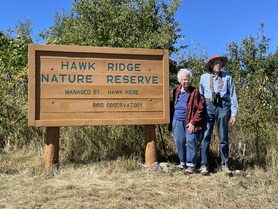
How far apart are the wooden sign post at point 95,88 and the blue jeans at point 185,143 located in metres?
0.35

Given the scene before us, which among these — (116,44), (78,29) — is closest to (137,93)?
(116,44)

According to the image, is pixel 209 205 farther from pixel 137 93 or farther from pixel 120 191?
pixel 137 93

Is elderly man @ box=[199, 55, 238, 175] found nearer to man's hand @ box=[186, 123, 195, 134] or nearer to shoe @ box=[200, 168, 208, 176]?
shoe @ box=[200, 168, 208, 176]

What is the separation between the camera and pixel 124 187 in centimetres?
475

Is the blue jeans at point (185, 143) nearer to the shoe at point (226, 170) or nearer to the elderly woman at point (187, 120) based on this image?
the elderly woman at point (187, 120)

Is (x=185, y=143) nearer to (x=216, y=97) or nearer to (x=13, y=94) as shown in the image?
(x=216, y=97)

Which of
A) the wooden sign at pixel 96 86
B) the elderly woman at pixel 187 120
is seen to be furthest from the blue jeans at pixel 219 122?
the wooden sign at pixel 96 86

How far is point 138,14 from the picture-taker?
9.60m

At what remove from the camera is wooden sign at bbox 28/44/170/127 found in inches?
213

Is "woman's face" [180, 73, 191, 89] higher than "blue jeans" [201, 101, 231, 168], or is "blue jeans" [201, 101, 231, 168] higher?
"woman's face" [180, 73, 191, 89]

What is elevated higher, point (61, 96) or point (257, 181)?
point (61, 96)

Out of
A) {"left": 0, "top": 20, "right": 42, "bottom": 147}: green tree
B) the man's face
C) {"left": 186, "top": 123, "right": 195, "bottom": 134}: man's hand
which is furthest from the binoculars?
{"left": 0, "top": 20, "right": 42, "bottom": 147}: green tree

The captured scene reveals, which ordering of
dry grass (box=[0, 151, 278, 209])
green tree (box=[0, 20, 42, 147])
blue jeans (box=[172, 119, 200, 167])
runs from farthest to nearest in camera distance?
A: green tree (box=[0, 20, 42, 147])
blue jeans (box=[172, 119, 200, 167])
dry grass (box=[0, 151, 278, 209])

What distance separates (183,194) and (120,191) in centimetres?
80
